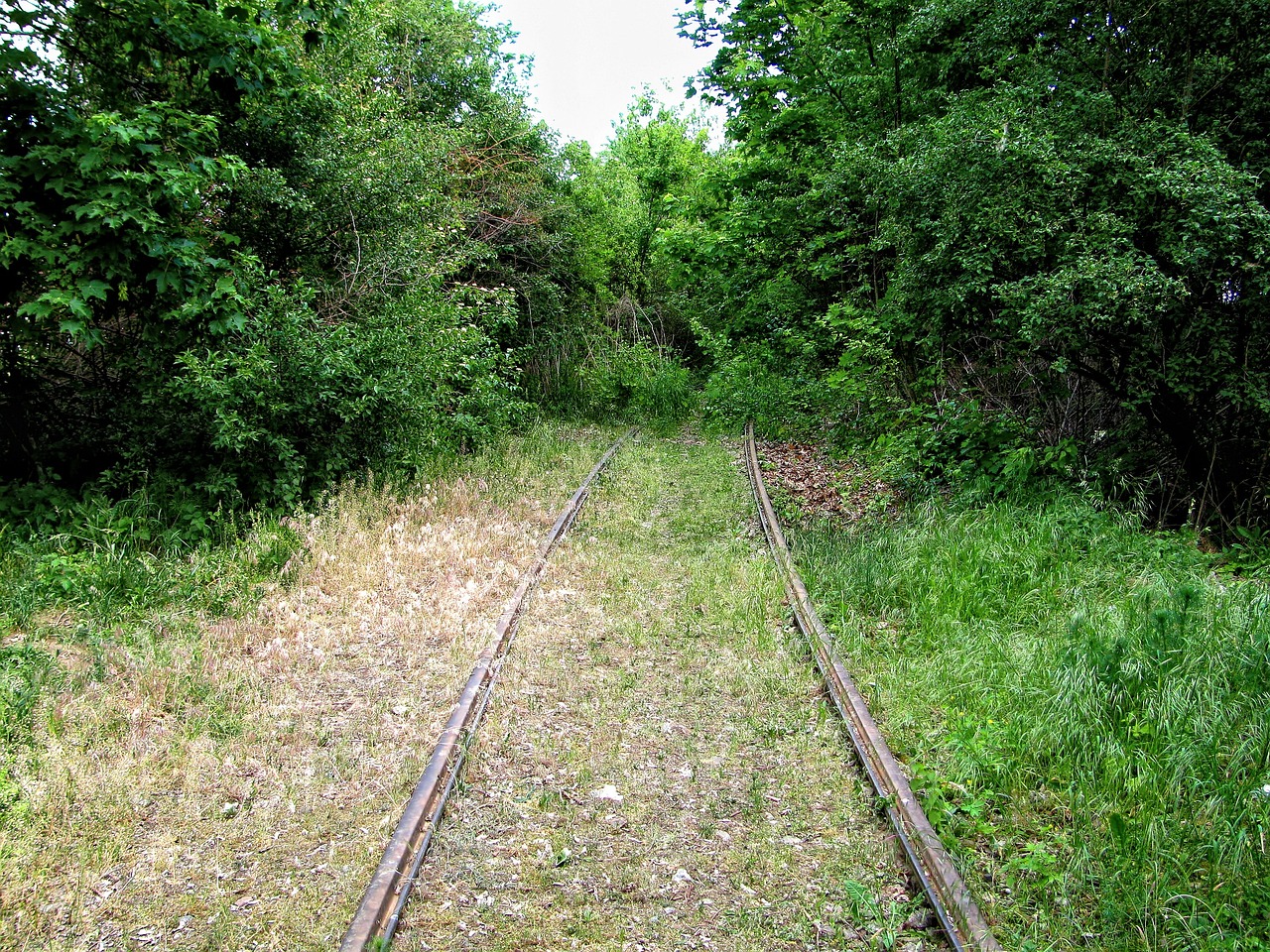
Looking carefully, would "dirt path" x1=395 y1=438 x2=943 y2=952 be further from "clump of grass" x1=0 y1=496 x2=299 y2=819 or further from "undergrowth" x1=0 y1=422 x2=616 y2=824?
"clump of grass" x1=0 y1=496 x2=299 y2=819

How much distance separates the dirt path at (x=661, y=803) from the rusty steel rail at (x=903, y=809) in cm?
12

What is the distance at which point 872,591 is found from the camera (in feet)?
22.2

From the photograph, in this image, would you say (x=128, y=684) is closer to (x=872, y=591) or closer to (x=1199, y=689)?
(x=872, y=591)

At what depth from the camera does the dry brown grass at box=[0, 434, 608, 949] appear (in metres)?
3.24

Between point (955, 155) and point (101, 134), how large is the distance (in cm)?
777

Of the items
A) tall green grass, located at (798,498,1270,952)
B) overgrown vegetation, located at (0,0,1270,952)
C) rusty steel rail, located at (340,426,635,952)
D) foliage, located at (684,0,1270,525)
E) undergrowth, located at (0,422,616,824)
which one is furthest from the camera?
foliage, located at (684,0,1270,525)

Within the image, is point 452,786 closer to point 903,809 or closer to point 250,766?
point 250,766

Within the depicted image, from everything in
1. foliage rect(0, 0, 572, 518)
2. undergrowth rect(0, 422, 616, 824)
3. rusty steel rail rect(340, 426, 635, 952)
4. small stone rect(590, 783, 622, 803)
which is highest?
foliage rect(0, 0, 572, 518)

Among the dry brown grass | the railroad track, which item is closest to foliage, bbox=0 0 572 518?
the dry brown grass

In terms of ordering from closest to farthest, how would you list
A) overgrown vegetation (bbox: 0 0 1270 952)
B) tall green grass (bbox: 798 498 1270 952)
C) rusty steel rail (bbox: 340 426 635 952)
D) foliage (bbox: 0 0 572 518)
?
rusty steel rail (bbox: 340 426 635 952) → tall green grass (bbox: 798 498 1270 952) → overgrown vegetation (bbox: 0 0 1270 952) → foliage (bbox: 0 0 572 518)

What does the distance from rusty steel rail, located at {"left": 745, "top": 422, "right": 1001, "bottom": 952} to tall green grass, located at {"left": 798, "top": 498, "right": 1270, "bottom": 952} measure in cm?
17

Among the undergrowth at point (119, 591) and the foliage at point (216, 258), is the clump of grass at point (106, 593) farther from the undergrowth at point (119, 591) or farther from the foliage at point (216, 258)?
the foliage at point (216, 258)

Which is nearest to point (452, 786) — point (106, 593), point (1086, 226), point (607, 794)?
point (607, 794)

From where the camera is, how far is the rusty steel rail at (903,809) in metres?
3.04
